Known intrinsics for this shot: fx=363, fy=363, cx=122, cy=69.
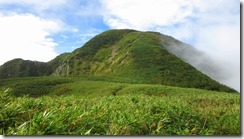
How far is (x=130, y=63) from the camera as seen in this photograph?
50062 mm

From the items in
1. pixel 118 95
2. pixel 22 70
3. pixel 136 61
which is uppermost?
pixel 136 61

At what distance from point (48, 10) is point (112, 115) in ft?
9.25

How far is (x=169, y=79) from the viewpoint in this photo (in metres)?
42.1

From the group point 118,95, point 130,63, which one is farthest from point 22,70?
point 118,95

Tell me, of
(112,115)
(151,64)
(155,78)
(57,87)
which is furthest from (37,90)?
(112,115)

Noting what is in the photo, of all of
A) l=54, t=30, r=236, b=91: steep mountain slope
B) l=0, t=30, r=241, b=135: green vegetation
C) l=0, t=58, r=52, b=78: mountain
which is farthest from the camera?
l=0, t=58, r=52, b=78: mountain

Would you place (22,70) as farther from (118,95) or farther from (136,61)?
(118,95)

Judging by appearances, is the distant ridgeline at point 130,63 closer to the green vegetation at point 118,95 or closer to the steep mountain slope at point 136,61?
the steep mountain slope at point 136,61

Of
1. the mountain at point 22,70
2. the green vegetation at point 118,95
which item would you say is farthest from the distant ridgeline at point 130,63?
the green vegetation at point 118,95

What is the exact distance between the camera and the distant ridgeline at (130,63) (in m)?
42.4

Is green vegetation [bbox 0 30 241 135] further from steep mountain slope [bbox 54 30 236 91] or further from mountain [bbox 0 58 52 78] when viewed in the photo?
Result: mountain [bbox 0 58 52 78]

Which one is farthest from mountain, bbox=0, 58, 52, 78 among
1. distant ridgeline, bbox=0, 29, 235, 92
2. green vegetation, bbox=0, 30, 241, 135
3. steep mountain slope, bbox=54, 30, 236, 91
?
steep mountain slope, bbox=54, 30, 236, 91

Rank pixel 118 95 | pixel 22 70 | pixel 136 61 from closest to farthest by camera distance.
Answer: pixel 118 95 < pixel 22 70 < pixel 136 61

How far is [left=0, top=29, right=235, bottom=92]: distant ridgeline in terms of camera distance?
42.4 m
